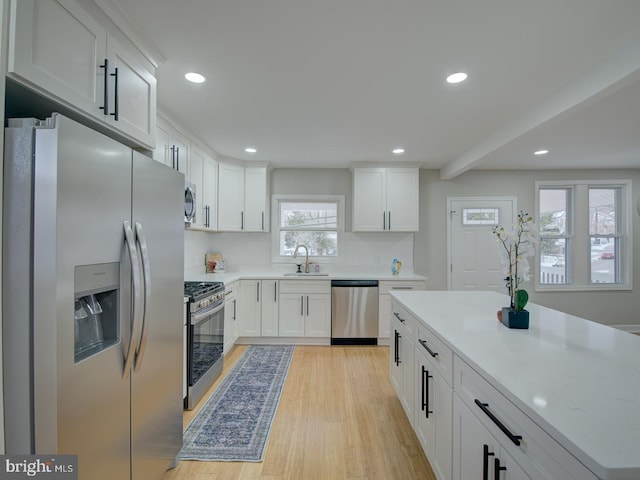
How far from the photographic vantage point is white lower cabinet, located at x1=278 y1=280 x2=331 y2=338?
4062 millimetres

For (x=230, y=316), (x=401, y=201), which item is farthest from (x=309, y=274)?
(x=401, y=201)

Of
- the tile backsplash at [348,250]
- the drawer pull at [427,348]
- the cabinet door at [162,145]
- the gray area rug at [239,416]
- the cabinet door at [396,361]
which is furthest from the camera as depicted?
the tile backsplash at [348,250]

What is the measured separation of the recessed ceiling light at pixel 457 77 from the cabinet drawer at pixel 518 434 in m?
1.85

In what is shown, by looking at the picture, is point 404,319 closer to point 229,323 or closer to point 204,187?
point 229,323

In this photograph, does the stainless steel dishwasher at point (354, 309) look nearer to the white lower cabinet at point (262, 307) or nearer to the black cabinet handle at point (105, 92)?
the white lower cabinet at point (262, 307)

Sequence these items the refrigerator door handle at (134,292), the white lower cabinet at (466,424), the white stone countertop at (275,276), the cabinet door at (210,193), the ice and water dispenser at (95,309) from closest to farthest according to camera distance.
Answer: the white lower cabinet at (466,424)
the ice and water dispenser at (95,309)
the refrigerator door handle at (134,292)
the cabinet door at (210,193)
the white stone countertop at (275,276)

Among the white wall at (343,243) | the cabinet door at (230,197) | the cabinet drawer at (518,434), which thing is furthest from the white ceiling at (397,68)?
the cabinet drawer at (518,434)

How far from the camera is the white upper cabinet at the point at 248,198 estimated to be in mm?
4160

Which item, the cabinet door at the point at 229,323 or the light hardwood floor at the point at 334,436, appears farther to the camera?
the cabinet door at the point at 229,323

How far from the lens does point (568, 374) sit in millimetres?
1066

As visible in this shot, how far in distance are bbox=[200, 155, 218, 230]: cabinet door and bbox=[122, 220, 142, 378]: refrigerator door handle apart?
2307 millimetres

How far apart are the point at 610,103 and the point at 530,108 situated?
25.0 inches

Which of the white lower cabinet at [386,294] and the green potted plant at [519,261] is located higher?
the green potted plant at [519,261]

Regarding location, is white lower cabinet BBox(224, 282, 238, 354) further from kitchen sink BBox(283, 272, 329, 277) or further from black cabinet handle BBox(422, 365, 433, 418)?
black cabinet handle BBox(422, 365, 433, 418)
